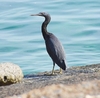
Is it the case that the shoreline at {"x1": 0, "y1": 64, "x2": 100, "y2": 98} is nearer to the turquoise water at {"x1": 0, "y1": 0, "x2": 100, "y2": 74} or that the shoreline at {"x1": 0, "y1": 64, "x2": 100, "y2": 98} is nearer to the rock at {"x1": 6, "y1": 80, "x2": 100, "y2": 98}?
the rock at {"x1": 6, "y1": 80, "x2": 100, "y2": 98}

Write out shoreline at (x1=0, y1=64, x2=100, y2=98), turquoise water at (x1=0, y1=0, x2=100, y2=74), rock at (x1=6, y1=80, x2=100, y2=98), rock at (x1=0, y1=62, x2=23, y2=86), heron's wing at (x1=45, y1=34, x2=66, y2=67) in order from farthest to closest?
turquoise water at (x1=0, y1=0, x2=100, y2=74) → heron's wing at (x1=45, y1=34, x2=66, y2=67) → rock at (x1=0, y1=62, x2=23, y2=86) → shoreline at (x1=0, y1=64, x2=100, y2=98) → rock at (x1=6, y1=80, x2=100, y2=98)


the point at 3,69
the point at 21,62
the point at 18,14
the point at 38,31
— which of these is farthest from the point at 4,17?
the point at 3,69

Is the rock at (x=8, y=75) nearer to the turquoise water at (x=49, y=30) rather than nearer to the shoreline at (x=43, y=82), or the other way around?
the shoreline at (x=43, y=82)

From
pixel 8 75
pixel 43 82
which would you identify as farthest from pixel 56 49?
pixel 43 82

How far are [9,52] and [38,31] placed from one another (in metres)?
2.90

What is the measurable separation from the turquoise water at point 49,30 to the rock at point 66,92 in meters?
10.3

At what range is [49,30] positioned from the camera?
1653cm

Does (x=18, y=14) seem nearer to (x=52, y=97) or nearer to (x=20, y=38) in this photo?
(x=20, y=38)

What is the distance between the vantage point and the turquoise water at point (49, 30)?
12.7 m

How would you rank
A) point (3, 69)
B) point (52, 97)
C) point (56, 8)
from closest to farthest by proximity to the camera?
point (52, 97) → point (3, 69) → point (56, 8)

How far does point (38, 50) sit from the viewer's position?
13820 millimetres

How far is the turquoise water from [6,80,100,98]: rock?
1031 cm

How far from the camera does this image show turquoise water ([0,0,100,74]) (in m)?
12.7

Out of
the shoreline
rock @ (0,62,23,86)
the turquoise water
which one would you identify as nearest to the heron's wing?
rock @ (0,62,23,86)
